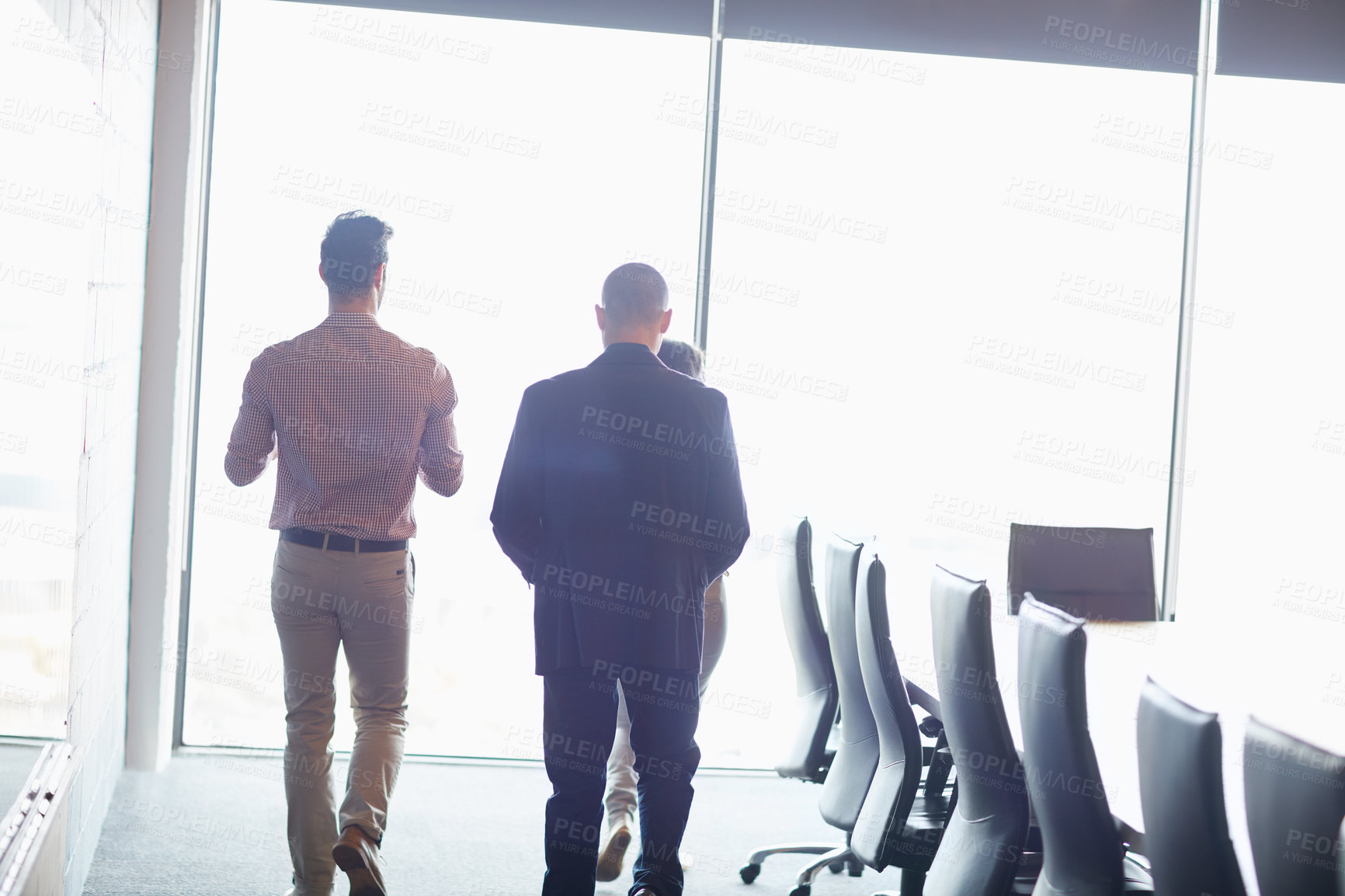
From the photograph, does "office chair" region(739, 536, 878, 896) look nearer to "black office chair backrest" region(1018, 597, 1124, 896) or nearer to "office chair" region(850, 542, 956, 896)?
"office chair" region(850, 542, 956, 896)

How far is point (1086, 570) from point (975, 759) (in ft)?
5.44

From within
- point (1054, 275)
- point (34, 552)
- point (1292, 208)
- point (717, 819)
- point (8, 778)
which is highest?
point (1292, 208)

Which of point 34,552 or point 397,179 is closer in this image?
point 34,552

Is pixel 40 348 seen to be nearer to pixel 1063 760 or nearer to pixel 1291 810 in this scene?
pixel 1063 760

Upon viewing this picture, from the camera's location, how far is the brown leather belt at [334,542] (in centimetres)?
279

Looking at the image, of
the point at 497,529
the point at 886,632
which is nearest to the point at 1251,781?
the point at 886,632

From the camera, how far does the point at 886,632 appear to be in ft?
9.03

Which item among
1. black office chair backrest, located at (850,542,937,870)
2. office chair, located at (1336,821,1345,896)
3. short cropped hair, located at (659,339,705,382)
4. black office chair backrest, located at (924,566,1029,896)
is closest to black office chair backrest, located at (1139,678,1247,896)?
office chair, located at (1336,821,1345,896)

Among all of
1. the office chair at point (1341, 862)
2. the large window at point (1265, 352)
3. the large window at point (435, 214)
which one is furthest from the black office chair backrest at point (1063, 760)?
the large window at point (1265, 352)

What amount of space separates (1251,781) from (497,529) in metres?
1.73

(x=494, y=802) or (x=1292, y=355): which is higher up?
(x=1292, y=355)

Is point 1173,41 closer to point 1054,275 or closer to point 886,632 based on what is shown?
point 1054,275

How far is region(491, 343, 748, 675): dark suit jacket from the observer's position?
2.58 metres

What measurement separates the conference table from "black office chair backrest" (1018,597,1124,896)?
0.10m
